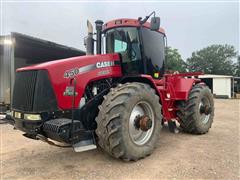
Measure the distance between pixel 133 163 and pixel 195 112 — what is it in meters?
2.55

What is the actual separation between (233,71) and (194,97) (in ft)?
176

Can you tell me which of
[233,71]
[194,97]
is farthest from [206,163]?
[233,71]

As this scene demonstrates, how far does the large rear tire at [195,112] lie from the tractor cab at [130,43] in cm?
124

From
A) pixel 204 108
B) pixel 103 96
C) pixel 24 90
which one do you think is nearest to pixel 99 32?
pixel 103 96

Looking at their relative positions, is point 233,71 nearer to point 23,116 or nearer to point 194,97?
point 194,97

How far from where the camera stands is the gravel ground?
3774 mm

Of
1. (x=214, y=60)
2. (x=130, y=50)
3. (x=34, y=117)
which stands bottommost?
(x=34, y=117)

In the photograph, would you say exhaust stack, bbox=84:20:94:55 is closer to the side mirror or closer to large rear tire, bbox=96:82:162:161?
the side mirror

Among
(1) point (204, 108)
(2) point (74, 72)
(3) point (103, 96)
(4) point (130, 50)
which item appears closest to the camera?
(2) point (74, 72)

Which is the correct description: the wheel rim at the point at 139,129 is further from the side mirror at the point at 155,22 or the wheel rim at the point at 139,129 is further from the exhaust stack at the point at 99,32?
the exhaust stack at the point at 99,32

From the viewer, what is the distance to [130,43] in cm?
521

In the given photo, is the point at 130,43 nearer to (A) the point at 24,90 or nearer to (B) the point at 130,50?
(B) the point at 130,50

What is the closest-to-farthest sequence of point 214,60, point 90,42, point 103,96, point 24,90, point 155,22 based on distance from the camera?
1. point 24,90
2. point 103,96
3. point 155,22
4. point 90,42
5. point 214,60

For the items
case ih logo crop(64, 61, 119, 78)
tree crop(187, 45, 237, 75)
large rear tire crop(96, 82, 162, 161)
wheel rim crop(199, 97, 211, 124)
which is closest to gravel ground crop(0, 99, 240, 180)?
large rear tire crop(96, 82, 162, 161)
